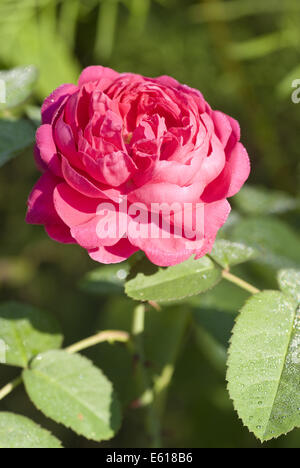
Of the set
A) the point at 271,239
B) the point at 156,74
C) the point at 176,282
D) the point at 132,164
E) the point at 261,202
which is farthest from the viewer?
the point at 156,74

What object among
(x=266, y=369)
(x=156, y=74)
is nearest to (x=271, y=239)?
(x=266, y=369)

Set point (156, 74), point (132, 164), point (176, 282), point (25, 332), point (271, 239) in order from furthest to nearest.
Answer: point (156, 74) → point (271, 239) → point (25, 332) → point (176, 282) → point (132, 164)

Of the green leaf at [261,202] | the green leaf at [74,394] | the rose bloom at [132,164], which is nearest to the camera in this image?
the rose bloom at [132,164]

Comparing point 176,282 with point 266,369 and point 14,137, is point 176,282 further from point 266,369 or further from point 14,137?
point 14,137

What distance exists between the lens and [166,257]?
0.47m

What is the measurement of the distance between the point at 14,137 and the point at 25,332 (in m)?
0.25

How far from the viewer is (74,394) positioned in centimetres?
60

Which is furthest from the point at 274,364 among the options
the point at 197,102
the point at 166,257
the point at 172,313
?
the point at 172,313

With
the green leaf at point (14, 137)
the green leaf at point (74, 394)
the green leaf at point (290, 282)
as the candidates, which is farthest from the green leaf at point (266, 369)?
the green leaf at point (14, 137)

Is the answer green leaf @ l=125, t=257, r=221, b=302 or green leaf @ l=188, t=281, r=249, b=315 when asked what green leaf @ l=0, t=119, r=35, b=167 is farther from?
green leaf @ l=188, t=281, r=249, b=315

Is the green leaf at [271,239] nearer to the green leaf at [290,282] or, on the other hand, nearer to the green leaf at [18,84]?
the green leaf at [290,282]

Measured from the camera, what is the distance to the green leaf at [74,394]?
1.92ft

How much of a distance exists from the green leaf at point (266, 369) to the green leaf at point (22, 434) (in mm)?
210

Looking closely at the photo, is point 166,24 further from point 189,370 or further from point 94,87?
point 94,87
